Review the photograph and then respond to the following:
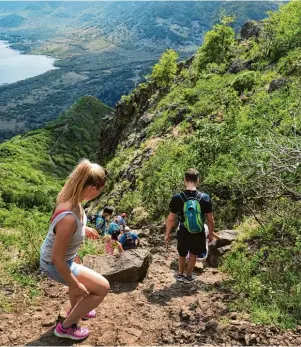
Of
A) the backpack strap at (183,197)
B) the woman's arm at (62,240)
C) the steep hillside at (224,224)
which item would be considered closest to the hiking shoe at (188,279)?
the steep hillside at (224,224)

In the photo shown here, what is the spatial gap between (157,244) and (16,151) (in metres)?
96.6

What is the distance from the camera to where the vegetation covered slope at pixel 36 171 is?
8.60 m

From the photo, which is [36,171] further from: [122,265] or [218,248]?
[122,265]

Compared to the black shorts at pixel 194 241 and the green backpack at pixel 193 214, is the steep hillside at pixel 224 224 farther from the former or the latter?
the green backpack at pixel 193 214

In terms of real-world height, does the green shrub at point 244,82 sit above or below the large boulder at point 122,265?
below

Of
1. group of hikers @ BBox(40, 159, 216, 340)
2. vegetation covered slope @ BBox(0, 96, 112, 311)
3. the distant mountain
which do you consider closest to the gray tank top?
group of hikers @ BBox(40, 159, 216, 340)

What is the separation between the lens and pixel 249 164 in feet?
26.7

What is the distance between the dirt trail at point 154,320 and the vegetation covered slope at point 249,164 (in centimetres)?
37

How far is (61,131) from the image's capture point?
126562 mm

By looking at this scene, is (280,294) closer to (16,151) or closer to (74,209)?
(74,209)

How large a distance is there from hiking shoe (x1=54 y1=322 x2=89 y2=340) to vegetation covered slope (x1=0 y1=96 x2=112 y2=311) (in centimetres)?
160

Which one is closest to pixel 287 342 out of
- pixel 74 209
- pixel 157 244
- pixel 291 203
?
pixel 74 209

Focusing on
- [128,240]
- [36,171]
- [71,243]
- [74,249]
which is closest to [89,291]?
[74,249]

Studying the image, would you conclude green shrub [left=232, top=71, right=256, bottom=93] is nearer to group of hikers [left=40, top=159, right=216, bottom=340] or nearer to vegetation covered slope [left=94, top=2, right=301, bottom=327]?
vegetation covered slope [left=94, top=2, right=301, bottom=327]
